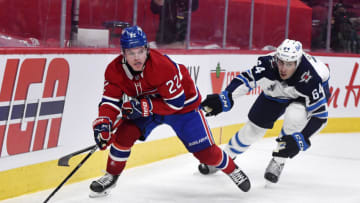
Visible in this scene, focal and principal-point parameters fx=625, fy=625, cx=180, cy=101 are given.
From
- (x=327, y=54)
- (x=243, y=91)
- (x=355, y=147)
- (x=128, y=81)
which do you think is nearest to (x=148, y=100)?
(x=128, y=81)

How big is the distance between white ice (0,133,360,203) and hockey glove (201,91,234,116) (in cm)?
57

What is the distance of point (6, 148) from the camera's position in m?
3.86

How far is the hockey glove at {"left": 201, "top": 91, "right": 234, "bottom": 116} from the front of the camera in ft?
14.4

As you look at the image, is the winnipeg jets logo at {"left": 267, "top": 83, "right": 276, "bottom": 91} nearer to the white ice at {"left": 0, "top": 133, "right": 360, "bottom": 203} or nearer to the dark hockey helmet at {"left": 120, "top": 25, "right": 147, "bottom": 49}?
the white ice at {"left": 0, "top": 133, "right": 360, "bottom": 203}

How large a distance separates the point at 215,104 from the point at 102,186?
1.00 m

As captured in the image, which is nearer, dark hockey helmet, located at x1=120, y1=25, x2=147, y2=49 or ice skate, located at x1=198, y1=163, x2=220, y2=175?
dark hockey helmet, located at x1=120, y1=25, x2=147, y2=49

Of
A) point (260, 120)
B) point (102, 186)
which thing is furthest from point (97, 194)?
point (260, 120)

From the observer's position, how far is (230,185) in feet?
15.2

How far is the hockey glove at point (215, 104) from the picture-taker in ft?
14.4

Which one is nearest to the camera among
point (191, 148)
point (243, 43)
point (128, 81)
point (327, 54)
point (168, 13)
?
point (128, 81)

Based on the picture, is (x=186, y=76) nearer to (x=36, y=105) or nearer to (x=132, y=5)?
(x=36, y=105)

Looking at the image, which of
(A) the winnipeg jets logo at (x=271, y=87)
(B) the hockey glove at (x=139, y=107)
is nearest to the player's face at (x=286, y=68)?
(A) the winnipeg jets logo at (x=271, y=87)

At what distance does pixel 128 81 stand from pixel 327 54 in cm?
472

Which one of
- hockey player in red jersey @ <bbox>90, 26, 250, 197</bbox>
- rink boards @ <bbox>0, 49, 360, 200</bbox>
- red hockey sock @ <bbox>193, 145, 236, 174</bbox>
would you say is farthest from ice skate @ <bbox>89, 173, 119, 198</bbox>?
red hockey sock @ <bbox>193, 145, 236, 174</bbox>
